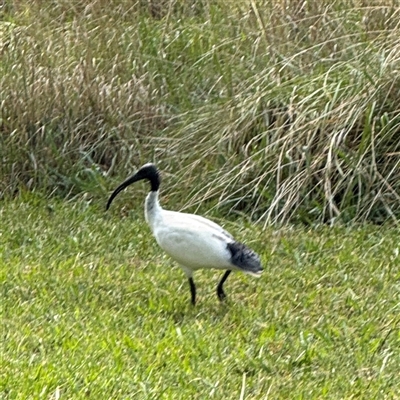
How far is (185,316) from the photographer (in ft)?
18.1

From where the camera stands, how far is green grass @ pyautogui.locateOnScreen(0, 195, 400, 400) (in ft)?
14.8

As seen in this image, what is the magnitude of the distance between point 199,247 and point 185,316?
349mm

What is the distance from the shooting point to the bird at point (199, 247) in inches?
216

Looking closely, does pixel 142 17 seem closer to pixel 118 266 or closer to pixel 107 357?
pixel 118 266

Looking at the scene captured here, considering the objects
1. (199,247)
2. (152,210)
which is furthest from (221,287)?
(152,210)

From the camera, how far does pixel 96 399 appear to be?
4.27 metres

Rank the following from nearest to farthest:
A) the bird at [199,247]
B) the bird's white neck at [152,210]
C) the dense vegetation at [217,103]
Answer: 1. the bird at [199,247]
2. the bird's white neck at [152,210]
3. the dense vegetation at [217,103]

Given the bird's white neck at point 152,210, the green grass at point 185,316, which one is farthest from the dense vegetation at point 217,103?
the bird's white neck at point 152,210

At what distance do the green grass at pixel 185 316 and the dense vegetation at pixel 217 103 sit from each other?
0.40 metres

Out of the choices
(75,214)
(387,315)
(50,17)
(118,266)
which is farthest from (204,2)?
(387,315)

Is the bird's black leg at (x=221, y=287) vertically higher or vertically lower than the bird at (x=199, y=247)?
lower

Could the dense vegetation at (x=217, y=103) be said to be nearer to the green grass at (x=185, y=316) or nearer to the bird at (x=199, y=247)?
the green grass at (x=185, y=316)

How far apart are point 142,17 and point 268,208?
112 inches

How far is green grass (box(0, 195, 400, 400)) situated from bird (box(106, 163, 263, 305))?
0.22 meters
